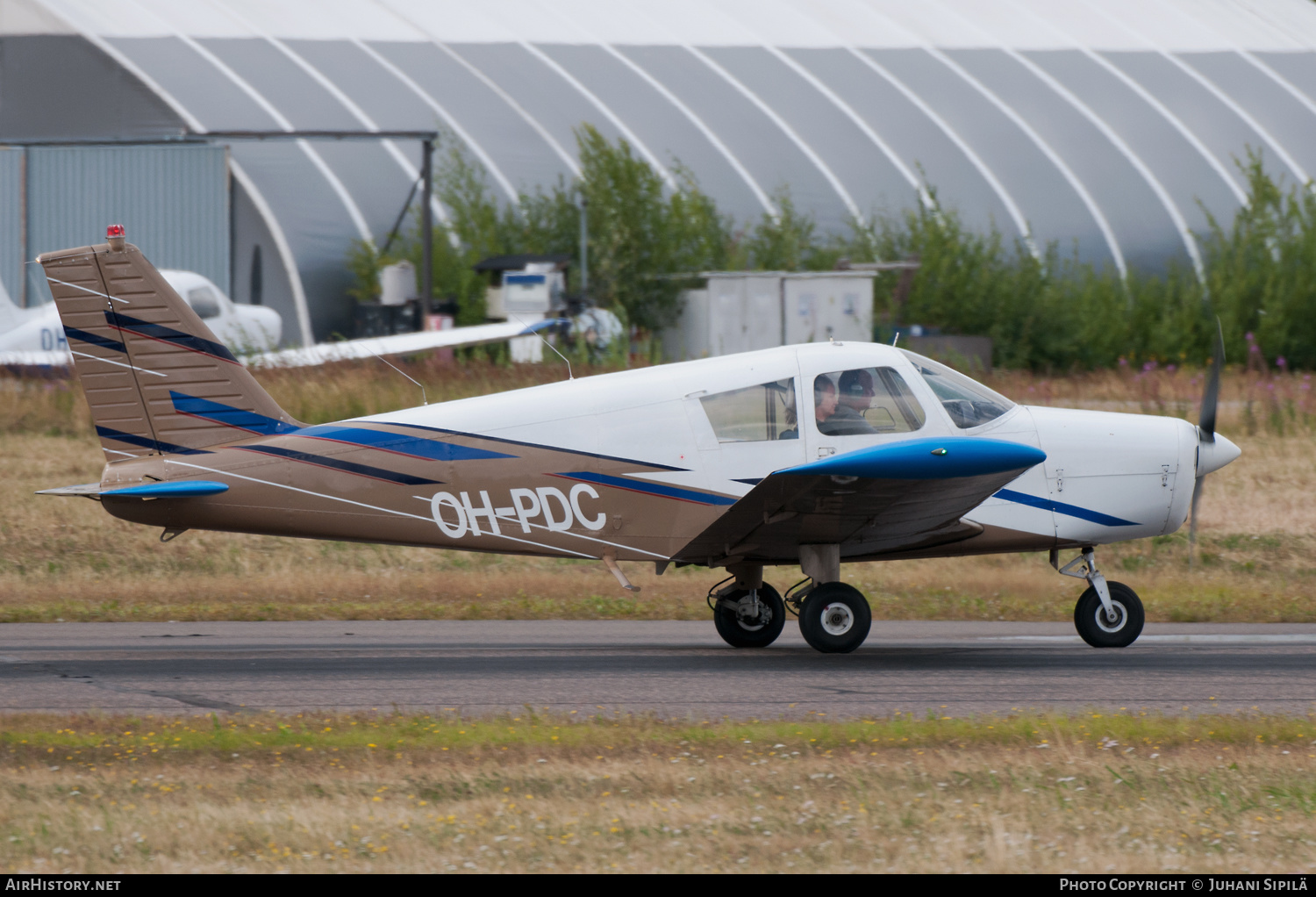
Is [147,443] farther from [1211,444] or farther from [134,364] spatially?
[1211,444]

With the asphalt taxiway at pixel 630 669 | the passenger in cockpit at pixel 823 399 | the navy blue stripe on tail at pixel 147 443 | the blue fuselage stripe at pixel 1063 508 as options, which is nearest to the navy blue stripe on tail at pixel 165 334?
the navy blue stripe on tail at pixel 147 443

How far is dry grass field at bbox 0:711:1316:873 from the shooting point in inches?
223

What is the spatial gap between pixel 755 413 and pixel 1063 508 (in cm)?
239

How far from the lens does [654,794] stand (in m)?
6.60

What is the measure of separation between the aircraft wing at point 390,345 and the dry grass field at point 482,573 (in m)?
2.61

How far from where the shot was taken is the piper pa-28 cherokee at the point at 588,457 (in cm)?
1041

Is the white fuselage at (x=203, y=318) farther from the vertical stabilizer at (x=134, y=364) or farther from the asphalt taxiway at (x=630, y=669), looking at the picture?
the vertical stabilizer at (x=134, y=364)

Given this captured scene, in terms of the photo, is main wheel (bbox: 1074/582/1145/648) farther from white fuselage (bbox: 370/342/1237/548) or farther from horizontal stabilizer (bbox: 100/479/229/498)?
horizontal stabilizer (bbox: 100/479/229/498)

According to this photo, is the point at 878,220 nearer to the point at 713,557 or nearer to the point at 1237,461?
the point at 1237,461

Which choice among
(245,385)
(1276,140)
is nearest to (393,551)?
(245,385)

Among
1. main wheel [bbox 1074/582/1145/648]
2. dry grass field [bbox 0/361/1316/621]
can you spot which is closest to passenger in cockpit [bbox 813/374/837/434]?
main wheel [bbox 1074/582/1145/648]

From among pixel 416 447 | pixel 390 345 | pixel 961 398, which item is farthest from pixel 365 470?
pixel 390 345

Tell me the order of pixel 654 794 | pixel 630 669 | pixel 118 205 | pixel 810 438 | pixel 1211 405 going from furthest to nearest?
pixel 118 205 → pixel 1211 405 → pixel 810 438 → pixel 630 669 → pixel 654 794

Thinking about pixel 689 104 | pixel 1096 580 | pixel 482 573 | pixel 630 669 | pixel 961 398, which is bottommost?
pixel 482 573
